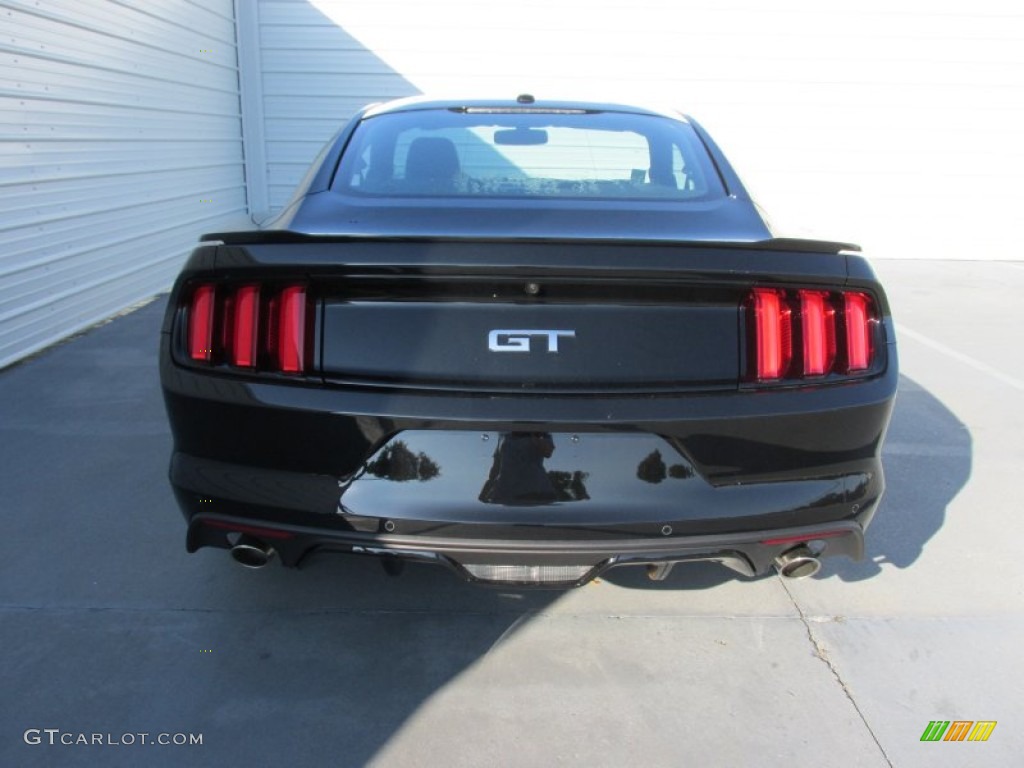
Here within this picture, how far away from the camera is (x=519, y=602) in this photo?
2775 millimetres

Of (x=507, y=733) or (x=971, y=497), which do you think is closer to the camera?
(x=507, y=733)

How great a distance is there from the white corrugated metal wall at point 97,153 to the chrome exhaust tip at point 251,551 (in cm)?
387

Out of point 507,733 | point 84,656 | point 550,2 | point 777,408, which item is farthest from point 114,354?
point 550,2

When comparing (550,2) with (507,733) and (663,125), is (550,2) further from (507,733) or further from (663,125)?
(507,733)

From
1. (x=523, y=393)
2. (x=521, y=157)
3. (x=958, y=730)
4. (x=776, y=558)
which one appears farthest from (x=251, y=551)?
(x=958, y=730)

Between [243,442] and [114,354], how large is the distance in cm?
408

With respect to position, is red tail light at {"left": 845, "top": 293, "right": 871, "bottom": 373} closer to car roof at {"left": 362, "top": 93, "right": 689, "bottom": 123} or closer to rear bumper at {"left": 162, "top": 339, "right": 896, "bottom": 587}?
rear bumper at {"left": 162, "top": 339, "right": 896, "bottom": 587}

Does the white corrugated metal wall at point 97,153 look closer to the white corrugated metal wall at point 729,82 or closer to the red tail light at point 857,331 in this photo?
the white corrugated metal wall at point 729,82

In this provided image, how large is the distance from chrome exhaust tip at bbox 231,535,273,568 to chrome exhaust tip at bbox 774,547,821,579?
4.55 ft

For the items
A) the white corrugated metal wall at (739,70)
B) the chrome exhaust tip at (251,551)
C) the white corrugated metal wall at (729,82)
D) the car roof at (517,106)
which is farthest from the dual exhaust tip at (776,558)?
the white corrugated metal wall at (739,70)

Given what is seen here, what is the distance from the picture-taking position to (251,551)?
2217 millimetres

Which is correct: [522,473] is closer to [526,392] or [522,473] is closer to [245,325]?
[526,392]

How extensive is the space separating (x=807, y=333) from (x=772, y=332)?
0.34 feet

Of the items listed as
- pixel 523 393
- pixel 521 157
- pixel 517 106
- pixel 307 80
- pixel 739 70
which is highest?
pixel 739 70
